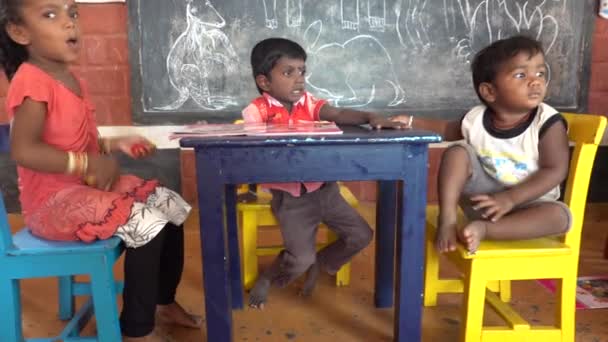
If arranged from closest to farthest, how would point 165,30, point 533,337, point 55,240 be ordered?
point 55,240 < point 533,337 < point 165,30

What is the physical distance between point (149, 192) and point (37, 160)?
412 mm

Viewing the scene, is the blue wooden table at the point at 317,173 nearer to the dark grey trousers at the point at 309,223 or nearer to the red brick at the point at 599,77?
the dark grey trousers at the point at 309,223

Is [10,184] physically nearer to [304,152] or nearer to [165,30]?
[165,30]

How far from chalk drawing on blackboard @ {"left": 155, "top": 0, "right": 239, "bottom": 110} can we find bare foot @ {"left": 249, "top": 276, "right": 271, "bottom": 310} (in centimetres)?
127

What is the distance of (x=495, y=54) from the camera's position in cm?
177

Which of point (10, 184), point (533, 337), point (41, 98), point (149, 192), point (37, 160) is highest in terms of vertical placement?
point (41, 98)

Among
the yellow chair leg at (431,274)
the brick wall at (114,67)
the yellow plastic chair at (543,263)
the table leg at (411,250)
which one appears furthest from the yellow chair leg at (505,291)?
the brick wall at (114,67)

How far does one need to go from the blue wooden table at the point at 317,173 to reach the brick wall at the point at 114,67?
5.48ft

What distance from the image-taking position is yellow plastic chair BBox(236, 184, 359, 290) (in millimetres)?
2123

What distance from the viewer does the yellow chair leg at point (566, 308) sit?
5.28 feet

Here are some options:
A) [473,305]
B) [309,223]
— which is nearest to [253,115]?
[309,223]

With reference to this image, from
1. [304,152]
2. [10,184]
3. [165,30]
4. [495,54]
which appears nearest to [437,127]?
[495,54]

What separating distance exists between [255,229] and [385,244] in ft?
1.77

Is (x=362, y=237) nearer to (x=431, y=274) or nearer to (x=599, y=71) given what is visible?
(x=431, y=274)
